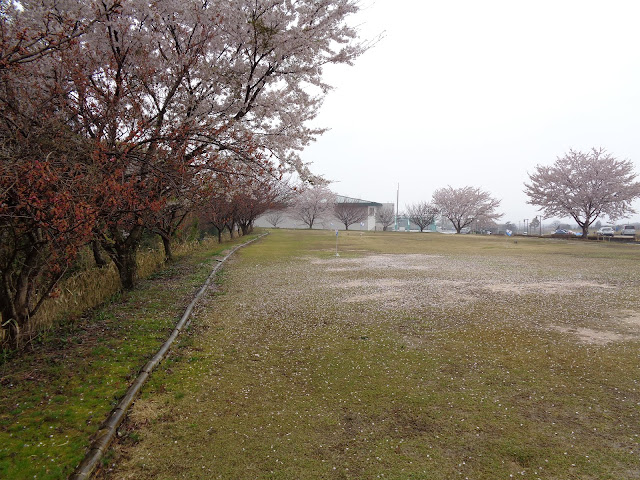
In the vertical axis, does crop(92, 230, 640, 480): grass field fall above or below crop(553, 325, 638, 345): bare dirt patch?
below

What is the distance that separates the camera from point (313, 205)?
2357 inches

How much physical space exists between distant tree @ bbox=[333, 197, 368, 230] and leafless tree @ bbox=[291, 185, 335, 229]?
1.24 metres

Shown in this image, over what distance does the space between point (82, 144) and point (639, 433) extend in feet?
22.4

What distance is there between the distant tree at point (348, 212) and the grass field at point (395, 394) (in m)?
51.7

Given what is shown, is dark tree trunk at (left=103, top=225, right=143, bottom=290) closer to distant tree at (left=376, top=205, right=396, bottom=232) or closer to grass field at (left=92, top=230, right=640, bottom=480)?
grass field at (left=92, top=230, right=640, bottom=480)

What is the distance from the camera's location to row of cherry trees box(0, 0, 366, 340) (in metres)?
→ 4.02

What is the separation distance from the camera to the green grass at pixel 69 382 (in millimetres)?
3033

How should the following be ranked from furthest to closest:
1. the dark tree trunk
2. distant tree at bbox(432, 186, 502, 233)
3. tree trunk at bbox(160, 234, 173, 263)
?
distant tree at bbox(432, 186, 502, 233)
tree trunk at bbox(160, 234, 173, 263)
the dark tree trunk

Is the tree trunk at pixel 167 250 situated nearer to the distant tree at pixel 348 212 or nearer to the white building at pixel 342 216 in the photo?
the white building at pixel 342 216

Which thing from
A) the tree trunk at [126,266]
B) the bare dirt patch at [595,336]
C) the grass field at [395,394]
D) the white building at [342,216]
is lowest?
the grass field at [395,394]

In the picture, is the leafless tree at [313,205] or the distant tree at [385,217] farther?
the distant tree at [385,217]

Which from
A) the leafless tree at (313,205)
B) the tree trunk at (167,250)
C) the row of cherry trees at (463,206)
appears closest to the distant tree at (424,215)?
the row of cherry trees at (463,206)

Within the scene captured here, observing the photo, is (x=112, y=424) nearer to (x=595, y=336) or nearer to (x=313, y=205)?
(x=595, y=336)

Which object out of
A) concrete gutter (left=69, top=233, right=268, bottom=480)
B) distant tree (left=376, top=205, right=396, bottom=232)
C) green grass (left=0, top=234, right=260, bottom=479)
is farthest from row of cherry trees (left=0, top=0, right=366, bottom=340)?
distant tree (left=376, top=205, right=396, bottom=232)
